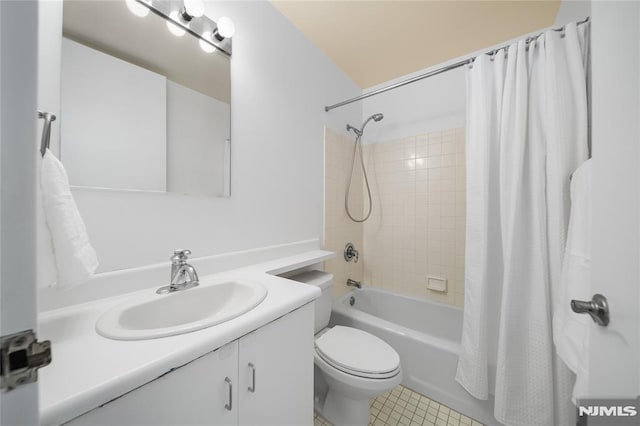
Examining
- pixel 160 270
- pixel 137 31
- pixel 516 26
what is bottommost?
pixel 160 270

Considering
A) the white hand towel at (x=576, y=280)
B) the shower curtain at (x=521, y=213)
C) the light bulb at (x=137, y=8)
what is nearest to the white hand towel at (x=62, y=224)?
the light bulb at (x=137, y=8)

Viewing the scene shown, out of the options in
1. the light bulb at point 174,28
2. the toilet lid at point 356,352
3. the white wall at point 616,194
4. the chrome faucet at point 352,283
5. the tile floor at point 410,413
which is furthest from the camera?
the chrome faucet at point 352,283

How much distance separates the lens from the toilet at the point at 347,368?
102cm

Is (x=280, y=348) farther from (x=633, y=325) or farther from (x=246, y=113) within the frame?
(x=246, y=113)

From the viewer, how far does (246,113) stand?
3.89 feet

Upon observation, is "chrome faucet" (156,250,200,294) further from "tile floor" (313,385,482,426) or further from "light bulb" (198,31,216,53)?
"tile floor" (313,385,482,426)

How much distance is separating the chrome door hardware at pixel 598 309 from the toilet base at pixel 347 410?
987mm

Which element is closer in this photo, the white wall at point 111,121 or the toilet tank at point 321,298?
the white wall at point 111,121

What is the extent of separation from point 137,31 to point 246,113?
480 mm

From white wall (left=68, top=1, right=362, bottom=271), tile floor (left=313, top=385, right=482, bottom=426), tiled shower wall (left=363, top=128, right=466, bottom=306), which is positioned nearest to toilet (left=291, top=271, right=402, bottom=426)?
tile floor (left=313, top=385, right=482, bottom=426)

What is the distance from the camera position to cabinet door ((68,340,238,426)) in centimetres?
40

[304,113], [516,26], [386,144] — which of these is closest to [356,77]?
[386,144]

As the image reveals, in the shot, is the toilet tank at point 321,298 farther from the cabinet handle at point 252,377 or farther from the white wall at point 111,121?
the white wall at point 111,121

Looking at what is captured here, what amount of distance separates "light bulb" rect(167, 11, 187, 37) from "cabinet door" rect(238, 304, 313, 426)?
3.99ft
